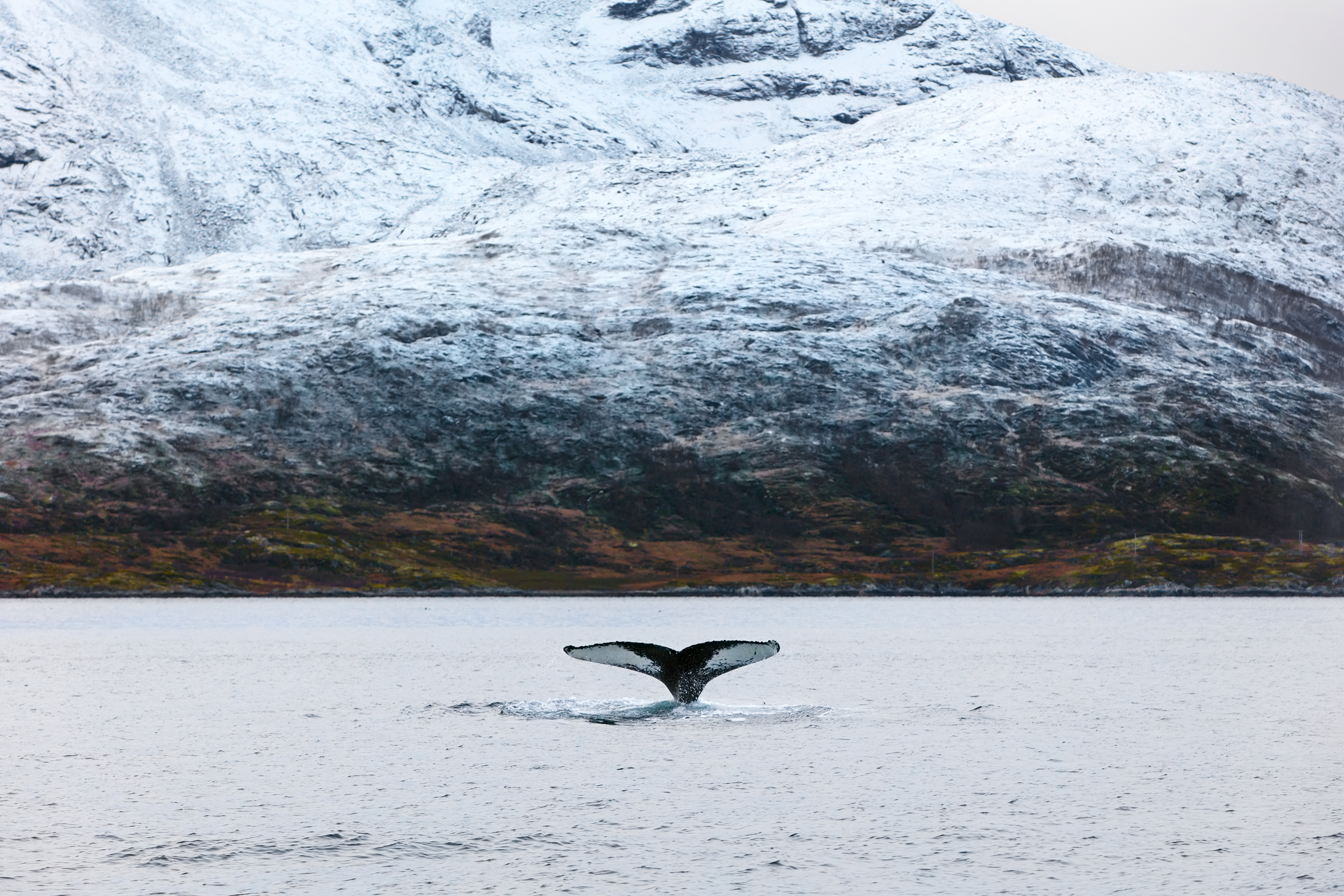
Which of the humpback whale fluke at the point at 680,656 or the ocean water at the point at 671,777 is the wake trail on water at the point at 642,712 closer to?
the ocean water at the point at 671,777

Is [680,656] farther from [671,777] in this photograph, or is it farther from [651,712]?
[671,777]

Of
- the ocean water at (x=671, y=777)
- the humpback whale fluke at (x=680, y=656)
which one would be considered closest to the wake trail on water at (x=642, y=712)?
the ocean water at (x=671, y=777)

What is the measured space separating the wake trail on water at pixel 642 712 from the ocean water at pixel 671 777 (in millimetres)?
296

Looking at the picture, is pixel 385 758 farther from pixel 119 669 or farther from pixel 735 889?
pixel 119 669

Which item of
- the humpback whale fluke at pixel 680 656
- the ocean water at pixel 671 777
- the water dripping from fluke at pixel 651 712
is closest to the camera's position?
the ocean water at pixel 671 777

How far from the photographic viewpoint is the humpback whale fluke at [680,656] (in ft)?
156

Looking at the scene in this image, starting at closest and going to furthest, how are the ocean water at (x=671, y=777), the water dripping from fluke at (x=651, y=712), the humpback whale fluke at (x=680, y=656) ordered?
1. the ocean water at (x=671, y=777)
2. the humpback whale fluke at (x=680, y=656)
3. the water dripping from fluke at (x=651, y=712)

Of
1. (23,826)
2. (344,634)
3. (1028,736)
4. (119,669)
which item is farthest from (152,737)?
(344,634)

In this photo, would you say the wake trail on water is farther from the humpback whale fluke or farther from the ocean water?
the humpback whale fluke

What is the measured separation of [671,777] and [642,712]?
16.4 meters

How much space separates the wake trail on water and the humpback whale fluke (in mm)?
1840

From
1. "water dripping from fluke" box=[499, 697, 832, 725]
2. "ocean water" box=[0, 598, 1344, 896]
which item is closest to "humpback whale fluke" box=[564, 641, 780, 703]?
"water dripping from fluke" box=[499, 697, 832, 725]

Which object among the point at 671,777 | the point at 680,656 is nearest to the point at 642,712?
the point at 680,656

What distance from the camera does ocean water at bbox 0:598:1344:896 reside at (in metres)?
30.5
